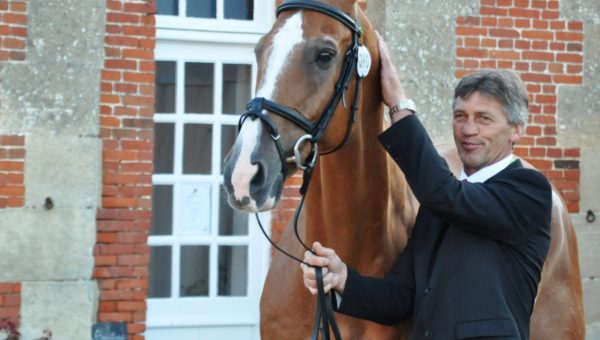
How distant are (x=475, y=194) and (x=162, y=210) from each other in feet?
14.1

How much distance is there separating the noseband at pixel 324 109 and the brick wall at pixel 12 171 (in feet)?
12.1

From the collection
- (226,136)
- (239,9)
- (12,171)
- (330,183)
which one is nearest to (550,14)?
(239,9)

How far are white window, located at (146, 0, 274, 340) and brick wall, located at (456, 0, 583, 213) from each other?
1.67 metres

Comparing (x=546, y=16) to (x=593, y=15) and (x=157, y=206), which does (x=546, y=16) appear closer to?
(x=593, y=15)

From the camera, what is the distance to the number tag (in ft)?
10.4

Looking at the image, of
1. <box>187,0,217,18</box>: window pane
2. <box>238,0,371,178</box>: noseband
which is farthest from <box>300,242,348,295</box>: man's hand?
<box>187,0,217,18</box>: window pane

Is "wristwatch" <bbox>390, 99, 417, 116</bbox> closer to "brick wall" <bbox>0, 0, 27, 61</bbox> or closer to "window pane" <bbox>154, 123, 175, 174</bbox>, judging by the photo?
"brick wall" <bbox>0, 0, 27, 61</bbox>

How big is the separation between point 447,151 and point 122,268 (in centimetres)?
285

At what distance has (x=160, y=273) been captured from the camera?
707 cm

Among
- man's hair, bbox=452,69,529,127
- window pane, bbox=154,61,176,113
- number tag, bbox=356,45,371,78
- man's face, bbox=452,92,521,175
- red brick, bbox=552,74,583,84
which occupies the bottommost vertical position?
man's face, bbox=452,92,521,175

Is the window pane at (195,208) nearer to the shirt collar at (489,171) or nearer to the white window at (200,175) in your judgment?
the white window at (200,175)

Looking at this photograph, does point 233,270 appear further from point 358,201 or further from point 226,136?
point 358,201

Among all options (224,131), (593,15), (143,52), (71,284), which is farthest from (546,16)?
(71,284)

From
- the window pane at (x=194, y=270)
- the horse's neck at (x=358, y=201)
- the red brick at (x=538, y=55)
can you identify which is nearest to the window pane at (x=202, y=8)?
the window pane at (x=194, y=270)
